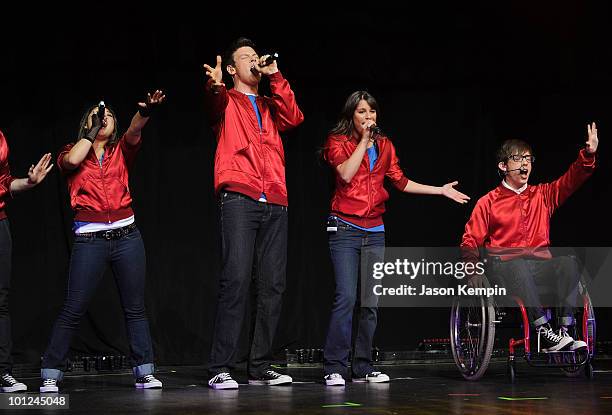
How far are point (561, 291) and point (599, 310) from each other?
1.91 m

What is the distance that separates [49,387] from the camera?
356cm

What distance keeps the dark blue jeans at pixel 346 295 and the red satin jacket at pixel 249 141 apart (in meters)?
0.35

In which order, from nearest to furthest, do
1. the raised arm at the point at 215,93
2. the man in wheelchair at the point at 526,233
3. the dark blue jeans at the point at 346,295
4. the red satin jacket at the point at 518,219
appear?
the raised arm at the point at 215,93
the dark blue jeans at the point at 346,295
the man in wheelchair at the point at 526,233
the red satin jacket at the point at 518,219

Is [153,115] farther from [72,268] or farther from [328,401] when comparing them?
[328,401]

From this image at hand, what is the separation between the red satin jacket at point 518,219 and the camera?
4.29 m

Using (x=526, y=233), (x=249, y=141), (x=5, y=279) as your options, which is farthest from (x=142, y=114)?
(x=526, y=233)

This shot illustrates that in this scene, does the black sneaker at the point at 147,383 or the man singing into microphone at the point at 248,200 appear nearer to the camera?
the man singing into microphone at the point at 248,200

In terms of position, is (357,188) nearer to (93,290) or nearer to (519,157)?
(519,157)

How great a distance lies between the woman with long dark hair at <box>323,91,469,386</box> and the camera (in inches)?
153

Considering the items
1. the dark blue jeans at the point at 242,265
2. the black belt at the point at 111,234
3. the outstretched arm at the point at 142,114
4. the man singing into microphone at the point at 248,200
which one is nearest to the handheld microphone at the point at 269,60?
the man singing into microphone at the point at 248,200

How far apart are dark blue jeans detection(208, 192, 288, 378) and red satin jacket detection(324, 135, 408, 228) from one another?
1.06 ft

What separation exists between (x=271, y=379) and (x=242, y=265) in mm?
539

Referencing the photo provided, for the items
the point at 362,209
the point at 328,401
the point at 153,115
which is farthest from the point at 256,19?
the point at 328,401

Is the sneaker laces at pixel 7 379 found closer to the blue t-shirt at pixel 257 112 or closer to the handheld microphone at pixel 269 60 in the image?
the blue t-shirt at pixel 257 112
